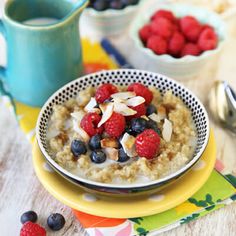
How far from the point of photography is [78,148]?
2.54 ft

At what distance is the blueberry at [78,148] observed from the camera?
0.77 meters

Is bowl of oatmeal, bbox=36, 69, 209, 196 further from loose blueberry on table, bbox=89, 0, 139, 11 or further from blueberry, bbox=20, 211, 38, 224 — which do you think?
loose blueberry on table, bbox=89, 0, 139, 11

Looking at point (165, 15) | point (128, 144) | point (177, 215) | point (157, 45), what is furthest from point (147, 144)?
point (165, 15)

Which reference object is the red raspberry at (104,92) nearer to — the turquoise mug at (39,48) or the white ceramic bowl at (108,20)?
the turquoise mug at (39,48)

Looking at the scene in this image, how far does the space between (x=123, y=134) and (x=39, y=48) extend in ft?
0.91

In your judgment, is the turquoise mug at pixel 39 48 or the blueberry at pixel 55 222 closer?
the blueberry at pixel 55 222

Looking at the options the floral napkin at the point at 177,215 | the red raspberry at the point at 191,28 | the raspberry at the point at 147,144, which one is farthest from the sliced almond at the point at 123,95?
Answer: the red raspberry at the point at 191,28

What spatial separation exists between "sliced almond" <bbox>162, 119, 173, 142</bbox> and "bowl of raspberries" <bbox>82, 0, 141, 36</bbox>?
0.46m

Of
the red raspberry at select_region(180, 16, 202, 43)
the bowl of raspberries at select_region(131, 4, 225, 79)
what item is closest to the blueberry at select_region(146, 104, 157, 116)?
the bowl of raspberries at select_region(131, 4, 225, 79)

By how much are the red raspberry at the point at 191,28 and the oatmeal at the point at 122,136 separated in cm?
28

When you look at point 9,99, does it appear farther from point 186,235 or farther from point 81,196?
point 186,235

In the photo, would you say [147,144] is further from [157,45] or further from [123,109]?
[157,45]

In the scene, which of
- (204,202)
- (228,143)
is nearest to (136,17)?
(228,143)

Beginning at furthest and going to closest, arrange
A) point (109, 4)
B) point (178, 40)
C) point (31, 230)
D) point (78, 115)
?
point (109, 4) → point (178, 40) → point (78, 115) → point (31, 230)
